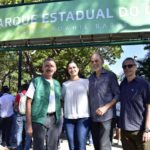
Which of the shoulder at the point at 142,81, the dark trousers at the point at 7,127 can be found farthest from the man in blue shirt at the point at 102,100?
the dark trousers at the point at 7,127

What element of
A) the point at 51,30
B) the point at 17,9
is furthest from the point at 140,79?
the point at 17,9

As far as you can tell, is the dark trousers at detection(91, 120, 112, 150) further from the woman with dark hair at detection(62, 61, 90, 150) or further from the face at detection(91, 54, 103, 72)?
the face at detection(91, 54, 103, 72)

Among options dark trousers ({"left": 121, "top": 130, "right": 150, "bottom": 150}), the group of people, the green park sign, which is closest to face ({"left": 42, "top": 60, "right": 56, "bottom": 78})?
the group of people

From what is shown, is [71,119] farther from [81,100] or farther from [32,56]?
[32,56]

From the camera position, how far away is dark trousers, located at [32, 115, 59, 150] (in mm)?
5570

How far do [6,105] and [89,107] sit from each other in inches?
227

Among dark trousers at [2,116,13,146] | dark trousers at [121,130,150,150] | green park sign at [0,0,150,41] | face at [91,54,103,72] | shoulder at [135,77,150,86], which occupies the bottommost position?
dark trousers at [121,130,150,150]

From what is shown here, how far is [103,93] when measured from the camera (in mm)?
5566

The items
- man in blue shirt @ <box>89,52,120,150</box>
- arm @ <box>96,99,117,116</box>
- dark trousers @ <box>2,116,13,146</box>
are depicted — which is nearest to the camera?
arm @ <box>96,99,117,116</box>

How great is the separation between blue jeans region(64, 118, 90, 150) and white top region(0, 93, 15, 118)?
551 cm

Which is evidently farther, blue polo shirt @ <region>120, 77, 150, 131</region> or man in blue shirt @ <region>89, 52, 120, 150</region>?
man in blue shirt @ <region>89, 52, 120, 150</region>

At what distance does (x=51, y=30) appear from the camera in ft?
27.1

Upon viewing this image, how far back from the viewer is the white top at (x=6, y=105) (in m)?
11.0

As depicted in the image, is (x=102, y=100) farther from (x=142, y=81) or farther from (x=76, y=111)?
(x=142, y=81)
